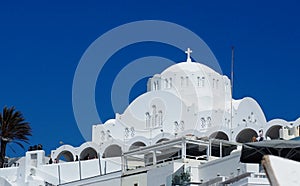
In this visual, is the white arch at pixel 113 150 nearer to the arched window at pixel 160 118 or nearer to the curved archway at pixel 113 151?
the curved archway at pixel 113 151

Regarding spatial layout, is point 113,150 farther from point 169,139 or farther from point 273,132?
point 273,132

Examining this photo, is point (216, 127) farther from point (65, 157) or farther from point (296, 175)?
point (296, 175)

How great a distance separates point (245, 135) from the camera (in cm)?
6094

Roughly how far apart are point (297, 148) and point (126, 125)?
4609 centimetres

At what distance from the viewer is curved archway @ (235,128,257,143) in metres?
A: 60.0

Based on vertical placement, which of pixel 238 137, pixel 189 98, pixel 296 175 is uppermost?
pixel 189 98

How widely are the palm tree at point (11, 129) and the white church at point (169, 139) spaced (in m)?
2.04

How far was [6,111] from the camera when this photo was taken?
64.9 meters

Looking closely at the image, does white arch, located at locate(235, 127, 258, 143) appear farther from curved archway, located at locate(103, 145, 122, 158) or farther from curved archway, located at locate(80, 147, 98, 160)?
curved archway, located at locate(80, 147, 98, 160)

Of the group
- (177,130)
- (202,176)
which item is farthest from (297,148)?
(177,130)

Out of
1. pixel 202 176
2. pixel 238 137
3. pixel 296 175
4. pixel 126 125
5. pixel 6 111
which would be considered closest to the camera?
pixel 296 175

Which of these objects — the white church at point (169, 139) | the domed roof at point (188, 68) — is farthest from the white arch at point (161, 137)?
the domed roof at point (188, 68)

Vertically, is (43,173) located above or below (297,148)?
above

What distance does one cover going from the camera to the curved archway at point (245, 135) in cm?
5997
